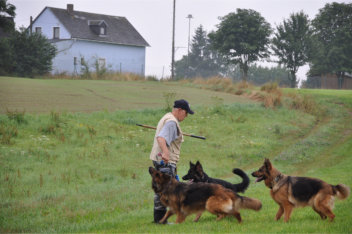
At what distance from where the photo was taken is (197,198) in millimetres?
7672

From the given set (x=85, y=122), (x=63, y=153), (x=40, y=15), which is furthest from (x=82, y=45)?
(x=63, y=153)

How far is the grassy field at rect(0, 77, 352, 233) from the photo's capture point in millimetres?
8930

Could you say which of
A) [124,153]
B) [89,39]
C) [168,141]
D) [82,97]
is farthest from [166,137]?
[89,39]

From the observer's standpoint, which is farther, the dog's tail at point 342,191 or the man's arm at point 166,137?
the man's arm at point 166,137

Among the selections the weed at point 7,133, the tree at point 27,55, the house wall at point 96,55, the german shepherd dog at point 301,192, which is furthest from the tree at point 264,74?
the german shepherd dog at point 301,192

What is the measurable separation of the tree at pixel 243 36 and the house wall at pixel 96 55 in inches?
455

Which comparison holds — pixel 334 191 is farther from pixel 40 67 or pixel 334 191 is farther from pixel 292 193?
pixel 40 67

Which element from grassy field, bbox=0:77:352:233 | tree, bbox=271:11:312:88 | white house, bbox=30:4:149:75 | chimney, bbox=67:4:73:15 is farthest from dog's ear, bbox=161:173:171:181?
tree, bbox=271:11:312:88

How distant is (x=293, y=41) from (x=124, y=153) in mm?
54322

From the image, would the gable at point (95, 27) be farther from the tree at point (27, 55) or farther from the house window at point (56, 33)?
the tree at point (27, 55)

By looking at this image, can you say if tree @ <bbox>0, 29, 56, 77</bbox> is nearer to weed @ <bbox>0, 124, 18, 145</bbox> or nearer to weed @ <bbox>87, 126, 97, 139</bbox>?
weed @ <bbox>87, 126, 97, 139</bbox>

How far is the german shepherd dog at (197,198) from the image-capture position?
7.59 metres

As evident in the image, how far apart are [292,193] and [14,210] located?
6000mm

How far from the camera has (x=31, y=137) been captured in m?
16.9
